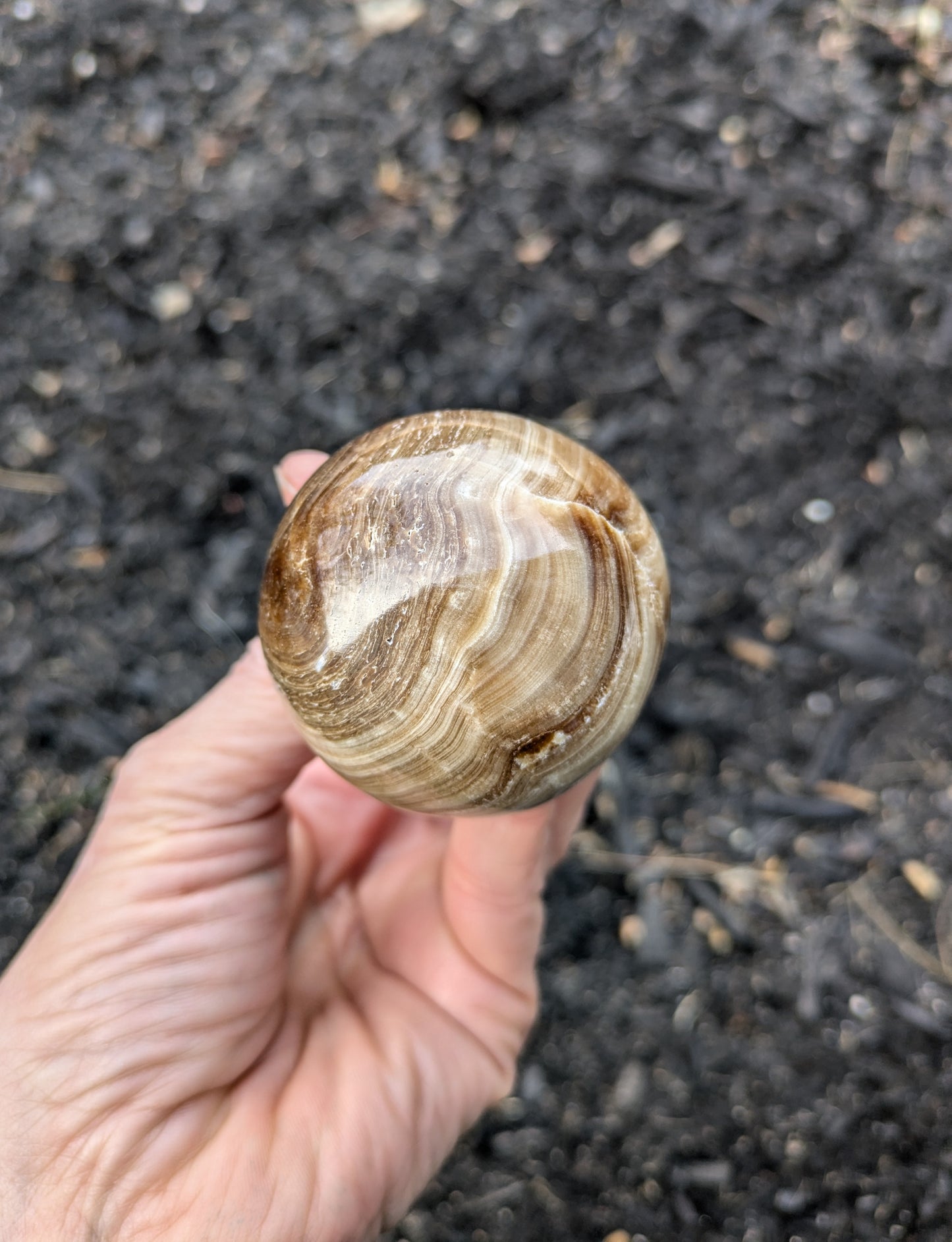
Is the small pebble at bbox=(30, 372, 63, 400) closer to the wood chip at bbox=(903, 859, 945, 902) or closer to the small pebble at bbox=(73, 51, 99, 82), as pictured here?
the small pebble at bbox=(73, 51, 99, 82)

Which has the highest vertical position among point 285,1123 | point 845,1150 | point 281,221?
point 281,221

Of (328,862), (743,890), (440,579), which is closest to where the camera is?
(440,579)

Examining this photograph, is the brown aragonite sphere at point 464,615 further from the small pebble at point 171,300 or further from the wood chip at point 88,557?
the small pebble at point 171,300

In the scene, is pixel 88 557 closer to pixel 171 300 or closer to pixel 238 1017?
pixel 171 300

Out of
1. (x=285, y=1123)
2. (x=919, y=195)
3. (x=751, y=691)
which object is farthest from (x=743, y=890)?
(x=919, y=195)

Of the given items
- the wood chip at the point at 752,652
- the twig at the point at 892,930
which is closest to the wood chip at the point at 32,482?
the wood chip at the point at 752,652

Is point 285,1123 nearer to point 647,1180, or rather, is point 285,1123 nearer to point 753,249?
point 647,1180

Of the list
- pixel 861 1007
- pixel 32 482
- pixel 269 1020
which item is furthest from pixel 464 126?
pixel 861 1007
